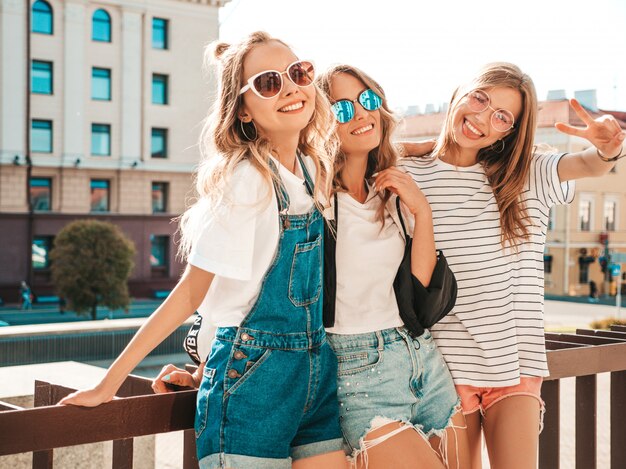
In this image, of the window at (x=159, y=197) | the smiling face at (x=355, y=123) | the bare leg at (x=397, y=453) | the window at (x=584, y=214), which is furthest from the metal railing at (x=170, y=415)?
the window at (x=584, y=214)

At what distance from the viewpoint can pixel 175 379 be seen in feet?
6.90

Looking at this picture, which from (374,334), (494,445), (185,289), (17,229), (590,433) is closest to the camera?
(185,289)

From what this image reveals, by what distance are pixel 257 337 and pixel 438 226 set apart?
82cm

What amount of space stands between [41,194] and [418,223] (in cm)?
3144

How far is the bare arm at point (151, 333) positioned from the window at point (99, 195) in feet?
105

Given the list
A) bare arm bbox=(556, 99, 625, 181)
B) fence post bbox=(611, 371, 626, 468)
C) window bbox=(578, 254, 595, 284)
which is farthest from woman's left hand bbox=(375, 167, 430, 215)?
window bbox=(578, 254, 595, 284)

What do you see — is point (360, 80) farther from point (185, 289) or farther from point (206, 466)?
point (206, 466)

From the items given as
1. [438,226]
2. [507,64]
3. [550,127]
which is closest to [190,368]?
[438,226]

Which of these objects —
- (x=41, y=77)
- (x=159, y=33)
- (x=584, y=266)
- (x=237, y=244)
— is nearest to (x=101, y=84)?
(x=41, y=77)

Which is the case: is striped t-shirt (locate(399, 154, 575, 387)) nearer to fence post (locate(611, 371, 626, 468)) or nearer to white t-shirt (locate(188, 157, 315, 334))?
white t-shirt (locate(188, 157, 315, 334))

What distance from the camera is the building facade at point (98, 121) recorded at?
100 feet

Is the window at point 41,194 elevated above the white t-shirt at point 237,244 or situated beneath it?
elevated above

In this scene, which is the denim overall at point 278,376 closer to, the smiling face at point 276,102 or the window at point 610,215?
the smiling face at point 276,102

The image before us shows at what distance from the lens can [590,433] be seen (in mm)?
2939
